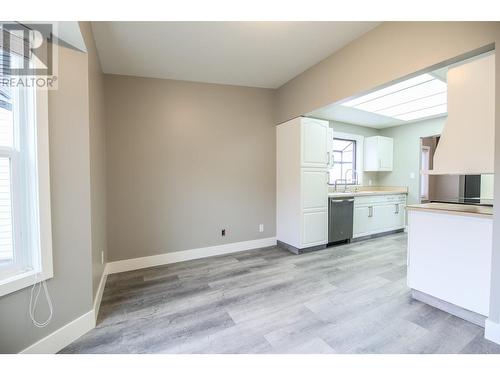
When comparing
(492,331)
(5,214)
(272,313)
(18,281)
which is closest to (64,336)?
(18,281)

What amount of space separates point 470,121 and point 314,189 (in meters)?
1.89

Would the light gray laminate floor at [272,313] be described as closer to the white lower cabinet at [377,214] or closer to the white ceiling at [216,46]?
the white lower cabinet at [377,214]

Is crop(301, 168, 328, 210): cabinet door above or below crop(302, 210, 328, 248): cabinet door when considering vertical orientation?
above

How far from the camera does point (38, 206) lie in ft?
4.50

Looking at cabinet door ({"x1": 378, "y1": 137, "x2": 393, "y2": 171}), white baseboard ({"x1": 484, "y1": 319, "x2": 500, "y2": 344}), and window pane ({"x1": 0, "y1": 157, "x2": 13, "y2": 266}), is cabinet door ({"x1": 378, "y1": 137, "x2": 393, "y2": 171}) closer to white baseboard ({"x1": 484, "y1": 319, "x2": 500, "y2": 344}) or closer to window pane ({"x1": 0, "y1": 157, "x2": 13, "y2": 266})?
white baseboard ({"x1": 484, "y1": 319, "x2": 500, "y2": 344})

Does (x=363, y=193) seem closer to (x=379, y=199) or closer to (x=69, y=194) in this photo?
(x=379, y=199)

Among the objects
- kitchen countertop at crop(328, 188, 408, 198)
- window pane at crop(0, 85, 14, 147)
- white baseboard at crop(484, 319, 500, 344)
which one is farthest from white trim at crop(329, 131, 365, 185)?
window pane at crop(0, 85, 14, 147)

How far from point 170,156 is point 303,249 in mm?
2405

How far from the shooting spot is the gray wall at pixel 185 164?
2.82 metres

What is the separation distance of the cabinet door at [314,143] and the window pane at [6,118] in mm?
2979

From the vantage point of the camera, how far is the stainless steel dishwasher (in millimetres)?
3588

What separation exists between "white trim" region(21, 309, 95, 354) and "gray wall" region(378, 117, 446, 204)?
560 centimetres

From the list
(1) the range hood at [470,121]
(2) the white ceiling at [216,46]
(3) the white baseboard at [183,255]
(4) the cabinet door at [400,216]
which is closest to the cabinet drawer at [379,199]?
(4) the cabinet door at [400,216]

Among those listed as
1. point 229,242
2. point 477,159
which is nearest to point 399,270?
point 477,159
